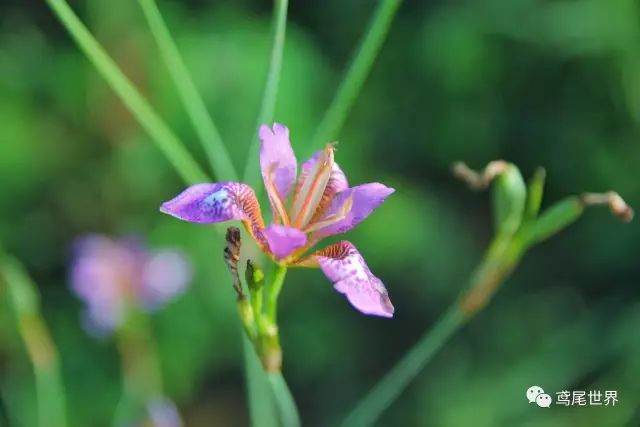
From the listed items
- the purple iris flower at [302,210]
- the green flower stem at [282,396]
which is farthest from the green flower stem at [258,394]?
the purple iris flower at [302,210]

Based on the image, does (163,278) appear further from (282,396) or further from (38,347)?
(282,396)

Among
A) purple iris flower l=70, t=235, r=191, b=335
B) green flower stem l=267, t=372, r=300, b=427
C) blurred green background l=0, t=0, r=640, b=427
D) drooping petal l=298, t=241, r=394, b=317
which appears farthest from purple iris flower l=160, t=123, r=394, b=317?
blurred green background l=0, t=0, r=640, b=427

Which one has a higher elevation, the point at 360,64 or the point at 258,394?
the point at 360,64

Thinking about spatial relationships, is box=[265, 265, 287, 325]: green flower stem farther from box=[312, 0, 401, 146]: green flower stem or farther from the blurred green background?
the blurred green background

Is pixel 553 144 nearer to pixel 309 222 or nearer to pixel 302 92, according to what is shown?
pixel 302 92

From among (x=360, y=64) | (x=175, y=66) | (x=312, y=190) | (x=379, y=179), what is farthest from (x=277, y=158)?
(x=379, y=179)

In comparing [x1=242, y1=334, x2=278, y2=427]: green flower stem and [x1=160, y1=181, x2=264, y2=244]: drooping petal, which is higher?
[x1=160, y1=181, x2=264, y2=244]: drooping petal

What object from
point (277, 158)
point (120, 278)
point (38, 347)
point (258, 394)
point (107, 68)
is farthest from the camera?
point (120, 278)
